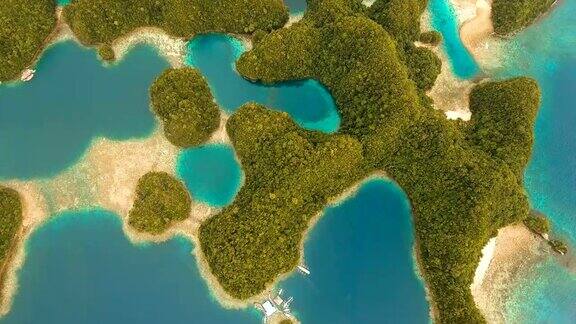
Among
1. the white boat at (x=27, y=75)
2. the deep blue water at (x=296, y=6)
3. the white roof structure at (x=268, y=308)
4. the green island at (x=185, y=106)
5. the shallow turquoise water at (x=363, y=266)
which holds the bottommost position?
the white roof structure at (x=268, y=308)

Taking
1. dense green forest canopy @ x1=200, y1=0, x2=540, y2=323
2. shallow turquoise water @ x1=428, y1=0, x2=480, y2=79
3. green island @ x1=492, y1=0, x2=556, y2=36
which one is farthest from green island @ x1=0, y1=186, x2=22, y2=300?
green island @ x1=492, y1=0, x2=556, y2=36

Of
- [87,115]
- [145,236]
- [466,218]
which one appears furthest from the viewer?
[87,115]

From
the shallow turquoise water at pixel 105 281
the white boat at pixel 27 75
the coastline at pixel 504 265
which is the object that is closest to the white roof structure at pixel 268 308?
the shallow turquoise water at pixel 105 281

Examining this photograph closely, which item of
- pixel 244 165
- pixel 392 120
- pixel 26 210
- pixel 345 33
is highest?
pixel 345 33

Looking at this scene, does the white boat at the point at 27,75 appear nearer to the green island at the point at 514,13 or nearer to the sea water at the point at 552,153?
the sea water at the point at 552,153

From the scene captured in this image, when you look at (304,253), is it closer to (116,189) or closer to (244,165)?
(244,165)

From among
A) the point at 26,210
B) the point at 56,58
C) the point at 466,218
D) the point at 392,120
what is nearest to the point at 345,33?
the point at 392,120
